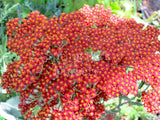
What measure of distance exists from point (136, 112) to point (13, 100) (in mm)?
1869

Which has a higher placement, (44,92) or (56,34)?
(56,34)

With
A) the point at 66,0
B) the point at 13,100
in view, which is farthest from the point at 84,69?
the point at 66,0

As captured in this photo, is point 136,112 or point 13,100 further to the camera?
point 136,112

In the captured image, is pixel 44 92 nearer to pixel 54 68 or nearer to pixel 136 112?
pixel 54 68

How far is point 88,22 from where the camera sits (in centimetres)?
230

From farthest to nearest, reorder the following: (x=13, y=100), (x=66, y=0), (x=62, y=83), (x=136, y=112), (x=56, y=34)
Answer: (x=66, y=0)
(x=136, y=112)
(x=13, y=100)
(x=56, y=34)
(x=62, y=83)

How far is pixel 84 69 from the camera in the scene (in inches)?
66.2

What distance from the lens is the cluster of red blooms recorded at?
1639mm

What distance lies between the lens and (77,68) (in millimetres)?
1678

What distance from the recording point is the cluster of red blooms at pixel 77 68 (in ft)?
5.38

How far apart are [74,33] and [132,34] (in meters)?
0.62

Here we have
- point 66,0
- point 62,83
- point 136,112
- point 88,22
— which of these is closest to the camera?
Answer: point 62,83

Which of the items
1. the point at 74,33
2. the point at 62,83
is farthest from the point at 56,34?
the point at 62,83

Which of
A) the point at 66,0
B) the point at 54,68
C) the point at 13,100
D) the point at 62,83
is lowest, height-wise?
the point at 13,100
